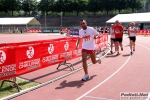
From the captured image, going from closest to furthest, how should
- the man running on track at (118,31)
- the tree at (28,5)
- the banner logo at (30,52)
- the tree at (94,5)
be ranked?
→ the banner logo at (30,52) → the man running on track at (118,31) → the tree at (94,5) → the tree at (28,5)

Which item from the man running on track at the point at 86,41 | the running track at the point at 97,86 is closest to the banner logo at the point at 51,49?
the running track at the point at 97,86

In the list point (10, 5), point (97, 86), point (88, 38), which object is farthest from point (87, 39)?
point (10, 5)

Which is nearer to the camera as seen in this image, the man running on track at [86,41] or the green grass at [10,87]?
the green grass at [10,87]

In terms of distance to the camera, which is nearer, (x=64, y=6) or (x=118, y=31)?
(x=118, y=31)

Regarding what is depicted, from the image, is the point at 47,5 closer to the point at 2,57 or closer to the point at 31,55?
the point at 31,55

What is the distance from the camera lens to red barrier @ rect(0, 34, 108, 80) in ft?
22.8

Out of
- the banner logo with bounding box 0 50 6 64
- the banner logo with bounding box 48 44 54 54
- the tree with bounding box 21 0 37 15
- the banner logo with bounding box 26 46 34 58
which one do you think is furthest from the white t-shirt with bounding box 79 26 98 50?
the tree with bounding box 21 0 37 15

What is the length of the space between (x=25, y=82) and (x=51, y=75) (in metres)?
1.43

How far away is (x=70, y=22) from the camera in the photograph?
3762 inches

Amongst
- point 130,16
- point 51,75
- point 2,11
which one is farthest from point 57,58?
point 2,11

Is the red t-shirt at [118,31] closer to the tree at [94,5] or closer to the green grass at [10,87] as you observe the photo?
the green grass at [10,87]

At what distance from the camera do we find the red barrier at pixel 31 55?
6.96 m

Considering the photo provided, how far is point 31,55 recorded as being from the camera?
819 centimetres

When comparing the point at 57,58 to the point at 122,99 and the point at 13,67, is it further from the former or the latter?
the point at 122,99
